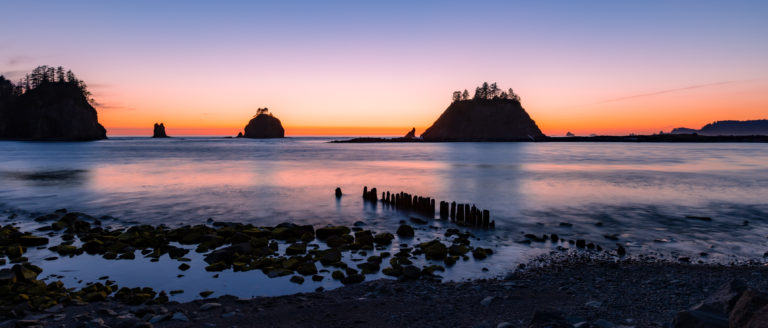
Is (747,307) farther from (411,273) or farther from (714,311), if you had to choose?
(411,273)

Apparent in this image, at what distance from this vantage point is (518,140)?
16425 cm

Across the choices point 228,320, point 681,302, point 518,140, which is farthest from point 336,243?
point 518,140

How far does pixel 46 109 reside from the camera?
130 meters

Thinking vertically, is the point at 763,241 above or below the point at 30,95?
below

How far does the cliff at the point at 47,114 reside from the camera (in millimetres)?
129625

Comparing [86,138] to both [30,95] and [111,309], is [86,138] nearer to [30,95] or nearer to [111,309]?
[30,95]

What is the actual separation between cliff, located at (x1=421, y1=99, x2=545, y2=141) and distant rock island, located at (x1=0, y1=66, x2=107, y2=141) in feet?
435

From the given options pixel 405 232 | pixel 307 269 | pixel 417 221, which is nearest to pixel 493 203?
pixel 417 221

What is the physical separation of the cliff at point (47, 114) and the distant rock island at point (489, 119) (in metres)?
131

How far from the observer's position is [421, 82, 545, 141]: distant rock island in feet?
545

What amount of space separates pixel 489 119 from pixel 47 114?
157964 millimetres

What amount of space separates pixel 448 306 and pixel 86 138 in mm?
172429

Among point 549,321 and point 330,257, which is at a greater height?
point 549,321

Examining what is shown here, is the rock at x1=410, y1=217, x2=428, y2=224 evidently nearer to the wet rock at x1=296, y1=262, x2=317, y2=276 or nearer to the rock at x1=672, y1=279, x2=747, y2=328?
the wet rock at x1=296, y1=262, x2=317, y2=276
